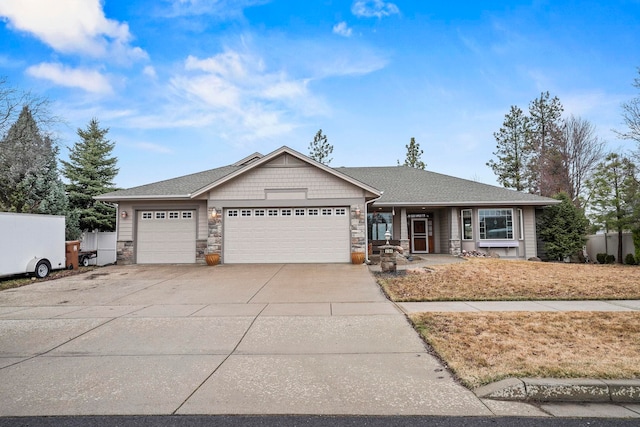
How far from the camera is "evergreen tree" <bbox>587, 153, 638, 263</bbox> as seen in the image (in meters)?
16.8

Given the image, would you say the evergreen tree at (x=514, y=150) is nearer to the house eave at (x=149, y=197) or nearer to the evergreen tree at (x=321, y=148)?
the evergreen tree at (x=321, y=148)

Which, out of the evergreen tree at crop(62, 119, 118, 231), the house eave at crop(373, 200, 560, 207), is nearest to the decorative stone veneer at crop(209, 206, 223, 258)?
the house eave at crop(373, 200, 560, 207)

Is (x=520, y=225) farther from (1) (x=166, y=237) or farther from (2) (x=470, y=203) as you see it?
(1) (x=166, y=237)

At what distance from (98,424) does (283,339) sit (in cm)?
271

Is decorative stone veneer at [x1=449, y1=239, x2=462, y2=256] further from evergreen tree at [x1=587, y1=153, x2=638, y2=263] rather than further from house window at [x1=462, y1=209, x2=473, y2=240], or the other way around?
evergreen tree at [x1=587, y1=153, x2=638, y2=263]

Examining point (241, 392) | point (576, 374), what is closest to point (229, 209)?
point (241, 392)

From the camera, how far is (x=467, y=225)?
58.1ft

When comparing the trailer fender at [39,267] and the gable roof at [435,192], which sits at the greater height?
the gable roof at [435,192]

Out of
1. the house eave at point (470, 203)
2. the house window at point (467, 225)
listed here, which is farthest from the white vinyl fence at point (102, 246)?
the house window at point (467, 225)

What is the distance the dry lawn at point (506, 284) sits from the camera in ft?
27.3

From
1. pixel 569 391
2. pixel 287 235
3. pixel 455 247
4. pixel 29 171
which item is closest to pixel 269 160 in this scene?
pixel 287 235

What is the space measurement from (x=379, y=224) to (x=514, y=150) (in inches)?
742

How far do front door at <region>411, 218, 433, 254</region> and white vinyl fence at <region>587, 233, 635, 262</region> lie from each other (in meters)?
8.46

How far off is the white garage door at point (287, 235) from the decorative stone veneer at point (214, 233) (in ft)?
0.84
